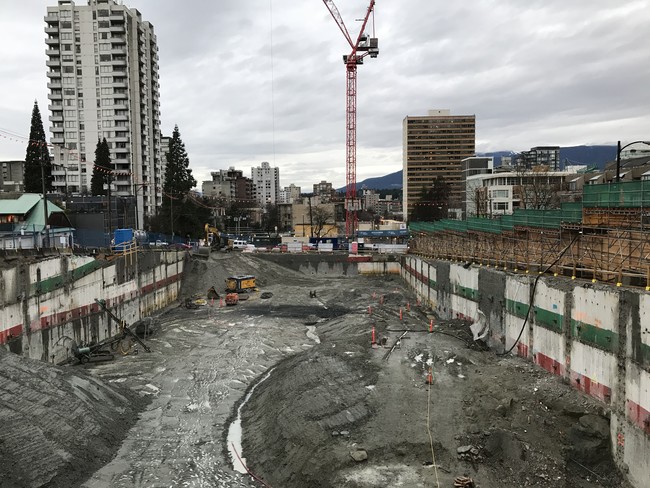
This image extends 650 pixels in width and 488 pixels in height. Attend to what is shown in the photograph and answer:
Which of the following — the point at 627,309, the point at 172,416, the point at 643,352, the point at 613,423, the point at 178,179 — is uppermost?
the point at 178,179

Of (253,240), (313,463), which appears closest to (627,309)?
(313,463)

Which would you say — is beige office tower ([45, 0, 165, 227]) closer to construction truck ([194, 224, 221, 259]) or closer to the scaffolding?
construction truck ([194, 224, 221, 259])

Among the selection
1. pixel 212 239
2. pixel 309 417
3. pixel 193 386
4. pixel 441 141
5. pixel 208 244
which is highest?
pixel 441 141

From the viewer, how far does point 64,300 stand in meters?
28.5

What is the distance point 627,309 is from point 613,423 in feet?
10.1

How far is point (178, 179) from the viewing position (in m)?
73.1

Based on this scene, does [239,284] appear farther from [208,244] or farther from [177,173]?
[177,173]

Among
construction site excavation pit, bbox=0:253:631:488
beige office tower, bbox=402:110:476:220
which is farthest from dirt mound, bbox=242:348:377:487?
beige office tower, bbox=402:110:476:220

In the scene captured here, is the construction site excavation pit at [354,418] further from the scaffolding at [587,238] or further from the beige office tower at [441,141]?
the beige office tower at [441,141]

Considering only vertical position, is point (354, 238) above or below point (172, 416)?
above

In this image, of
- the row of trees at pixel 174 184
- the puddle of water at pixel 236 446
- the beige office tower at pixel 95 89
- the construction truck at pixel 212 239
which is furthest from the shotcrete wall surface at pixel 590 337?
the beige office tower at pixel 95 89

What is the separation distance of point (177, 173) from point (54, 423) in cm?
6065

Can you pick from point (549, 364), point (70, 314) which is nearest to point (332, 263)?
point (70, 314)

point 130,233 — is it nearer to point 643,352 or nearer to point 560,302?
point 560,302
